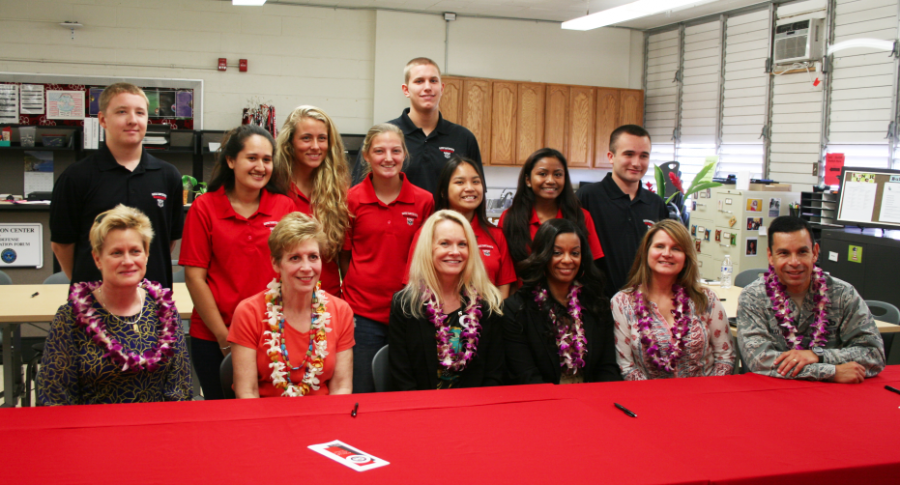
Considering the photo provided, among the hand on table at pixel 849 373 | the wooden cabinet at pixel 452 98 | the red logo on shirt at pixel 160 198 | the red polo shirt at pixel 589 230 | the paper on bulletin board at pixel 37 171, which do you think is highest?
the wooden cabinet at pixel 452 98

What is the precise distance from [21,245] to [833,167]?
781 centimetres

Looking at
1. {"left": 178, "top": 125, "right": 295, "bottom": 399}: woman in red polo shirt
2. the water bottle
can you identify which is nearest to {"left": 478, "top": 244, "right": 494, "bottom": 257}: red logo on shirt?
{"left": 178, "top": 125, "right": 295, "bottom": 399}: woman in red polo shirt

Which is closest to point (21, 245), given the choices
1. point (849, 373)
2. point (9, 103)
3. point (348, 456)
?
point (9, 103)

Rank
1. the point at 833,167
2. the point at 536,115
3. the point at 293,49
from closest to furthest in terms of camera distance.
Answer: the point at 833,167 < the point at 293,49 < the point at 536,115

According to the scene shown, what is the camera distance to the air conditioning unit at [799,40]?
6.50 meters

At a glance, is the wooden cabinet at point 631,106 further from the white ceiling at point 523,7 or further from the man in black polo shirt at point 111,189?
the man in black polo shirt at point 111,189

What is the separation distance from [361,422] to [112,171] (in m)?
1.59

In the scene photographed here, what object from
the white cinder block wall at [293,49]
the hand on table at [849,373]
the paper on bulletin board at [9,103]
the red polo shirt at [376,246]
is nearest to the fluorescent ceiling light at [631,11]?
the white cinder block wall at [293,49]

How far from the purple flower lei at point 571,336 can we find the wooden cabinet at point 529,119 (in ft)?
19.3

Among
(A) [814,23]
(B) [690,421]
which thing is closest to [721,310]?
(B) [690,421]

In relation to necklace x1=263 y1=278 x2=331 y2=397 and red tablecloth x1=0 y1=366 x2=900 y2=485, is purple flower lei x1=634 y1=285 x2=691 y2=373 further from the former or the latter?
necklace x1=263 y1=278 x2=331 y2=397

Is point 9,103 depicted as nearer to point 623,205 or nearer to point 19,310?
point 19,310

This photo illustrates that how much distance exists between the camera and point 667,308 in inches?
104

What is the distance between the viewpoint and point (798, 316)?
2.56m
